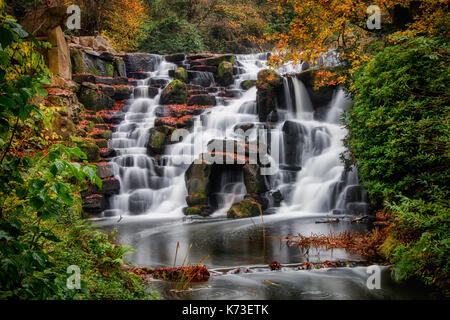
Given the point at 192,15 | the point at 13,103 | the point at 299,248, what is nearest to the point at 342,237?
the point at 299,248

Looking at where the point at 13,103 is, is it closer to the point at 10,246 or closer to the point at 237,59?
the point at 10,246

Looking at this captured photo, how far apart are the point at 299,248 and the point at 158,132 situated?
983 cm

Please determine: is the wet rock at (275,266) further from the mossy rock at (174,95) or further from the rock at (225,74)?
the rock at (225,74)

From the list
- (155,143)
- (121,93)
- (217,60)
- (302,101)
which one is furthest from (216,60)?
(155,143)

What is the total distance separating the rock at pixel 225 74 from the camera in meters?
21.7

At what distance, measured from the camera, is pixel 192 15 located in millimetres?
31031

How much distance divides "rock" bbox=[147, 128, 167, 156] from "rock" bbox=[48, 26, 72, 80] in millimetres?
5125

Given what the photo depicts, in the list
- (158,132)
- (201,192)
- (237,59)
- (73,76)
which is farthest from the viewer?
(237,59)

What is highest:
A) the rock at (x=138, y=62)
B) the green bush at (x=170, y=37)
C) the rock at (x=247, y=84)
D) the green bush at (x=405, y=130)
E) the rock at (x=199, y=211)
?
the green bush at (x=170, y=37)

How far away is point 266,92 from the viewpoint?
53.3 ft

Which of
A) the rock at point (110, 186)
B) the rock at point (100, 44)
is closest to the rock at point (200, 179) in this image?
the rock at point (110, 186)

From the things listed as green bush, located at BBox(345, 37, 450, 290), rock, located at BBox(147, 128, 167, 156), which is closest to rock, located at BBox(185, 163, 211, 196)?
rock, located at BBox(147, 128, 167, 156)

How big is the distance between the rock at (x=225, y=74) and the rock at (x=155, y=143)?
8.59m

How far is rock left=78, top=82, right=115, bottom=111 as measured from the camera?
16594 millimetres
